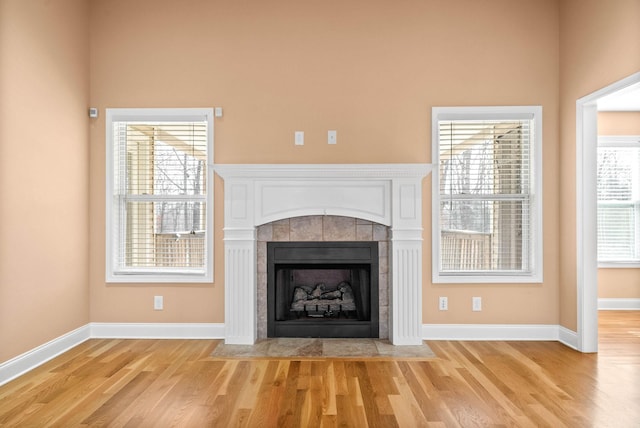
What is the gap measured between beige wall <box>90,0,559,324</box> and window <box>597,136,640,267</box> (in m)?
2.17

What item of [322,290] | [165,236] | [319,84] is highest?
[319,84]

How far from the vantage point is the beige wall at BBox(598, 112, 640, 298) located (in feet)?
18.7

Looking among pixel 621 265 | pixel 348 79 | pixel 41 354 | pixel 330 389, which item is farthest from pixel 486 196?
pixel 41 354

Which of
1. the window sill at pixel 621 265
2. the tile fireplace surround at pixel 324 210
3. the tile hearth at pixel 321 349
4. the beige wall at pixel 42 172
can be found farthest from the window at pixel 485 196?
the beige wall at pixel 42 172

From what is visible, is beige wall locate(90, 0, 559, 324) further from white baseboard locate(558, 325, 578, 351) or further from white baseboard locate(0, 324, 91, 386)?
white baseboard locate(0, 324, 91, 386)

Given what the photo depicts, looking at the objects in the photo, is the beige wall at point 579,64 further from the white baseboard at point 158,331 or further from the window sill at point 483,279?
the white baseboard at point 158,331

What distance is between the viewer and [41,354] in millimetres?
3535

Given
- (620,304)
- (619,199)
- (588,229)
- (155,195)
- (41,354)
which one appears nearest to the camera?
(41,354)

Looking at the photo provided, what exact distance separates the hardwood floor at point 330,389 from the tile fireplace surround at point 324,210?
1.27 feet

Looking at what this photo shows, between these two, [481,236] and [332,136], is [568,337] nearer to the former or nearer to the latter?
[481,236]

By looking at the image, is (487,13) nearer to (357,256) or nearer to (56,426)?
(357,256)

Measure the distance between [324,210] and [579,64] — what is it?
8.19ft

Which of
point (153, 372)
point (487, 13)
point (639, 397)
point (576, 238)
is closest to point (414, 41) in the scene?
point (487, 13)

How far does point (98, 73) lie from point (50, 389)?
2820 millimetres
